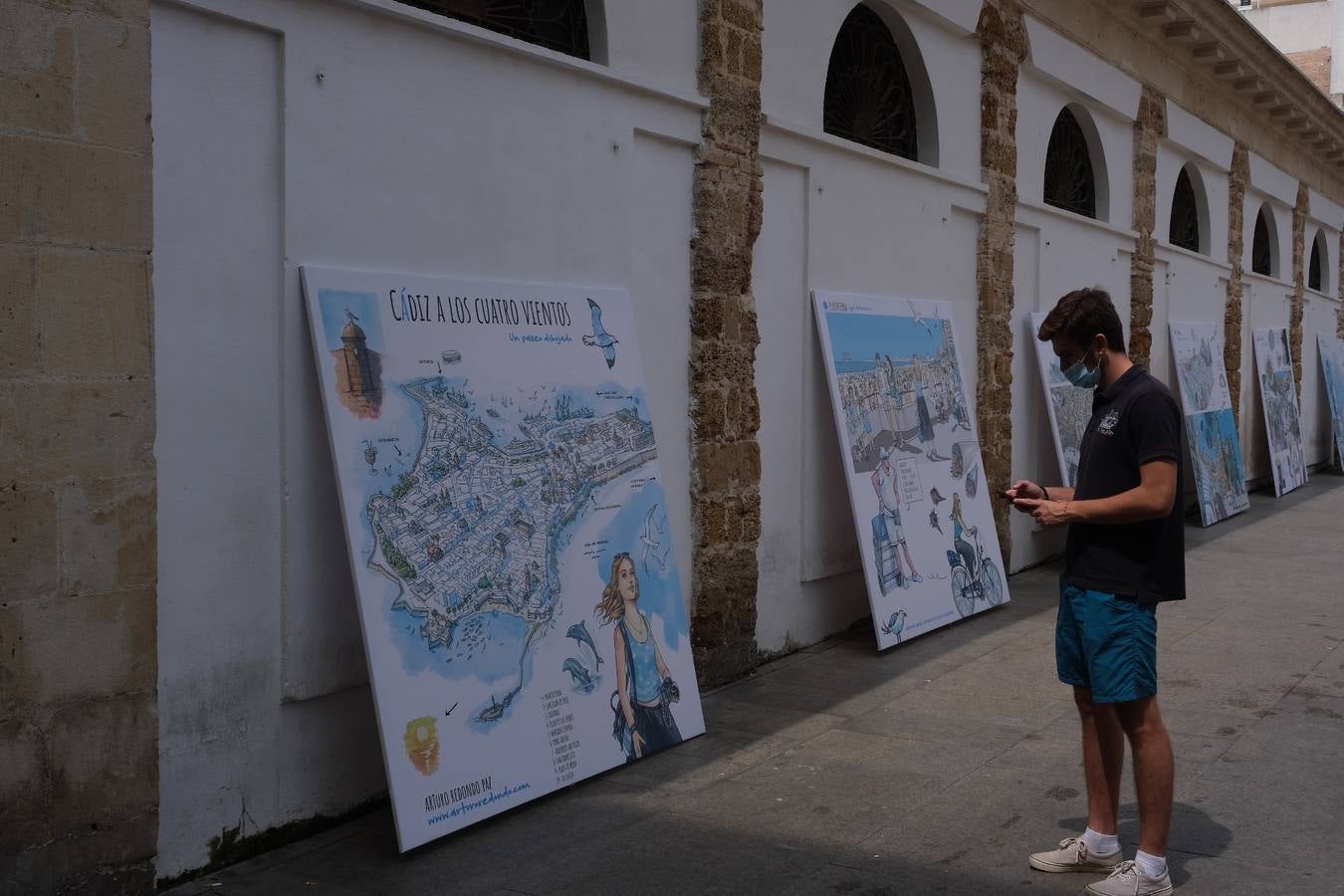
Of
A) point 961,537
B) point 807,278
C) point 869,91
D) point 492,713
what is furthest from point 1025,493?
point 869,91

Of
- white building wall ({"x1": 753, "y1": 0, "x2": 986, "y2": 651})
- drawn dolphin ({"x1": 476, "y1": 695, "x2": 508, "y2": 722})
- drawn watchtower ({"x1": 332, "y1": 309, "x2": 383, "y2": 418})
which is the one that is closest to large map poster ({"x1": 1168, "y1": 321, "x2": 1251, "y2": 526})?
white building wall ({"x1": 753, "y1": 0, "x2": 986, "y2": 651})

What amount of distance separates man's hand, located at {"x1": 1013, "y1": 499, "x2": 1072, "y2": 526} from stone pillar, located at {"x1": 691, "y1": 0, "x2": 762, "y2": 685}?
8.12 ft

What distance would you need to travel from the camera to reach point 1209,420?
1358cm

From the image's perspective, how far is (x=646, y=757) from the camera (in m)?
5.29

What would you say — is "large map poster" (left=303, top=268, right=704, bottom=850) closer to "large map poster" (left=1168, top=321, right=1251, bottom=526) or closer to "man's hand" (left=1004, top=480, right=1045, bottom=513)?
"man's hand" (left=1004, top=480, right=1045, bottom=513)

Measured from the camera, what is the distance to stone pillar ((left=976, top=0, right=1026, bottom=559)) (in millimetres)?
9375

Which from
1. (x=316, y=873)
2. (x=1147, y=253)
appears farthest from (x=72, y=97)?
(x=1147, y=253)

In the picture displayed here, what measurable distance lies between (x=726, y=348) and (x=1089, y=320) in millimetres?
2628

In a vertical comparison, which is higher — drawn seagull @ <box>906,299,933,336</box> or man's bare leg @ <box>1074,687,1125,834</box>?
drawn seagull @ <box>906,299,933,336</box>

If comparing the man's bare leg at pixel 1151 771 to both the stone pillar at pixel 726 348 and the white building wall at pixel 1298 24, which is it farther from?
the white building wall at pixel 1298 24

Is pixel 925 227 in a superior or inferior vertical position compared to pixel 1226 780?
superior

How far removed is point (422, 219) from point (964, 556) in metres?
4.54

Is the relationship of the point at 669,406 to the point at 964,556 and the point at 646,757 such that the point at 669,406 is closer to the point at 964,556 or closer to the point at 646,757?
the point at 646,757

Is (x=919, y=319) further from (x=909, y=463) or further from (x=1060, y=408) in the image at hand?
(x=1060, y=408)
